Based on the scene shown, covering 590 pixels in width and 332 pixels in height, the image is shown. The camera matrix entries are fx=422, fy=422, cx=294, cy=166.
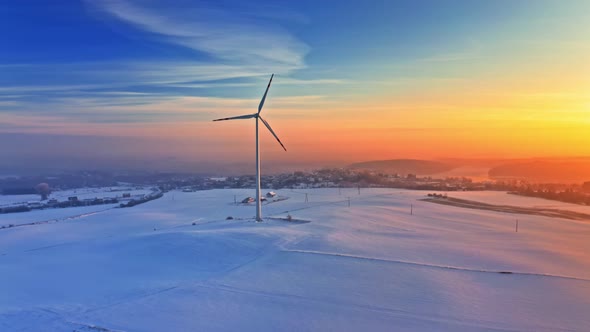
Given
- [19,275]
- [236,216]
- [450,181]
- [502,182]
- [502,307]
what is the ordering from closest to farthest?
[502,307], [19,275], [236,216], [502,182], [450,181]

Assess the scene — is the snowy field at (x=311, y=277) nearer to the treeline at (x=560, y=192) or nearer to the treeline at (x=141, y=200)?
the treeline at (x=560, y=192)

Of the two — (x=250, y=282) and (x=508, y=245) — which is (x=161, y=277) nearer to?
(x=250, y=282)

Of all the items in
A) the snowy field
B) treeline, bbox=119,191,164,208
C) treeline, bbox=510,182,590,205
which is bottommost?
the snowy field

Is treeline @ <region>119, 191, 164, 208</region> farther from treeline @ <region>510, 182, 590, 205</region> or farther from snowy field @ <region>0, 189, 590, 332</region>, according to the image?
treeline @ <region>510, 182, 590, 205</region>

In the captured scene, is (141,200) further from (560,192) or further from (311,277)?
(560,192)

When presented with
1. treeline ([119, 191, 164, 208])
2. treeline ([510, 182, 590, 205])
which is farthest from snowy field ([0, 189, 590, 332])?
treeline ([119, 191, 164, 208])

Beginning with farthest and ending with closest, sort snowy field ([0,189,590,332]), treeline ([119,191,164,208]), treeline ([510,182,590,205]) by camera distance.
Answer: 1. treeline ([119,191,164,208])
2. treeline ([510,182,590,205])
3. snowy field ([0,189,590,332])

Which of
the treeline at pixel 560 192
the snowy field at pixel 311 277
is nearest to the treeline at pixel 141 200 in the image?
the snowy field at pixel 311 277

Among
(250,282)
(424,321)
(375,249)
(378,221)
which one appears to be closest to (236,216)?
(378,221)
